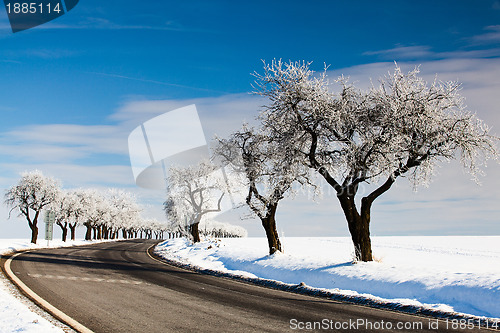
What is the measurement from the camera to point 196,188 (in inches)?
1828

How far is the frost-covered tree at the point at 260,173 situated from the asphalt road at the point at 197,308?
8334mm

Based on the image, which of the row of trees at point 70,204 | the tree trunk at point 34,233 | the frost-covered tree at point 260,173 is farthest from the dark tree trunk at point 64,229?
the frost-covered tree at point 260,173

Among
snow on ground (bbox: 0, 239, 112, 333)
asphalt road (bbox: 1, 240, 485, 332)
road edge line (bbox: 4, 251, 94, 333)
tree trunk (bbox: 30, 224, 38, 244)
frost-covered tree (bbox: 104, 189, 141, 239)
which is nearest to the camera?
snow on ground (bbox: 0, 239, 112, 333)

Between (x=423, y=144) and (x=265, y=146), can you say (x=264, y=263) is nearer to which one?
(x=265, y=146)

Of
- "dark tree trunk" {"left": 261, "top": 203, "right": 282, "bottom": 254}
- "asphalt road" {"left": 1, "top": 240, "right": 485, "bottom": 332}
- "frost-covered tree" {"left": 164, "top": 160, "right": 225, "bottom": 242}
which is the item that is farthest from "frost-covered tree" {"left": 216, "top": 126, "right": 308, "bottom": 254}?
"frost-covered tree" {"left": 164, "top": 160, "right": 225, "bottom": 242}

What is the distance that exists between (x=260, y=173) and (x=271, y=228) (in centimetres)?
354

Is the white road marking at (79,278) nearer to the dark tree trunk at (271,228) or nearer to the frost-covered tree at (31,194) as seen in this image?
the dark tree trunk at (271,228)

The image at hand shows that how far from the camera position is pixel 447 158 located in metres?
16.1

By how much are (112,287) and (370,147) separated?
456 inches

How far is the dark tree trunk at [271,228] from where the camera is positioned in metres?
22.4

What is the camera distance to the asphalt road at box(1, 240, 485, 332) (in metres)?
7.57

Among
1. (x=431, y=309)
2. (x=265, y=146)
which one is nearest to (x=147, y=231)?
(x=265, y=146)

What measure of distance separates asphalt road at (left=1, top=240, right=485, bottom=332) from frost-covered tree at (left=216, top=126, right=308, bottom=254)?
833cm

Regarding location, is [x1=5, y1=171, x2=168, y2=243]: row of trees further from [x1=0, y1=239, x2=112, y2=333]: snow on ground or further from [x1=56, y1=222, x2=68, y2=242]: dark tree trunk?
[x1=0, y1=239, x2=112, y2=333]: snow on ground
